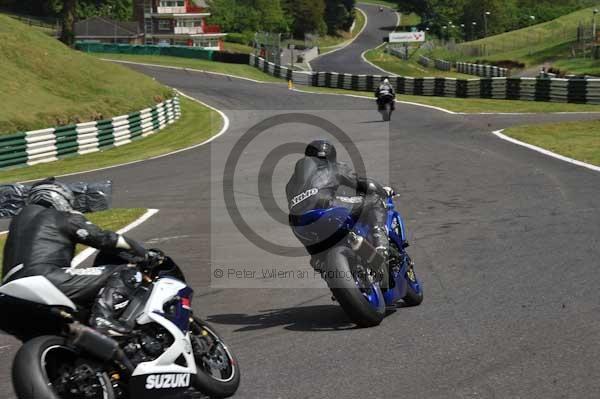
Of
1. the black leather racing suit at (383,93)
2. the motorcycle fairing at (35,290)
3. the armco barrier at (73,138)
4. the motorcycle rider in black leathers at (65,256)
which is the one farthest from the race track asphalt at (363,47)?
the motorcycle fairing at (35,290)

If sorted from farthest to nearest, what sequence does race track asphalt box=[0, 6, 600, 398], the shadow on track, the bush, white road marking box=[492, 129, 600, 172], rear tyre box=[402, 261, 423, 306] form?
1. the bush
2. white road marking box=[492, 129, 600, 172]
3. rear tyre box=[402, 261, 423, 306]
4. the shadow on track
5. race track asphalt box=[0, 6, 600, 398]

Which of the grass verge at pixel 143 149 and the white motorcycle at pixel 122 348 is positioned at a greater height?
the white motorcycle at pixel 122 348

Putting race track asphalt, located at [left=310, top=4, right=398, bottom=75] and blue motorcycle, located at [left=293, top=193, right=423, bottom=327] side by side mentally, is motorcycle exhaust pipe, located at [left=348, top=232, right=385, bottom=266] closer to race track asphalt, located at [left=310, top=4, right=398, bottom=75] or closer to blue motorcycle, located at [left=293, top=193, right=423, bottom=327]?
blue motorcycle, located at [left=293, top=193, right=423, bottom=327]

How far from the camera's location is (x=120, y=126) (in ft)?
105

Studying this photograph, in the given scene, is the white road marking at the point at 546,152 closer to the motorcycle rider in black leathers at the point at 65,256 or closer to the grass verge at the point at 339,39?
the motorcycle rider in black leathers at the point at 65,256

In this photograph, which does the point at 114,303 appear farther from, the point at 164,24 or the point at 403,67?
the point at 164,24

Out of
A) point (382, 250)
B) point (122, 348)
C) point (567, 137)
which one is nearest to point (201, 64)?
point (567, 137)

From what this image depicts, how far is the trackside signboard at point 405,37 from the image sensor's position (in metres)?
123

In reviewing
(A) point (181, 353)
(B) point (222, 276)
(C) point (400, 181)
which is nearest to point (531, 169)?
(C) point (400, 181)

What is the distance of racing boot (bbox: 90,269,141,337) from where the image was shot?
5996 millimetres

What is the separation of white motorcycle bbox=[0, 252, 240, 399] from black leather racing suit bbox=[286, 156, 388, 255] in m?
1.79

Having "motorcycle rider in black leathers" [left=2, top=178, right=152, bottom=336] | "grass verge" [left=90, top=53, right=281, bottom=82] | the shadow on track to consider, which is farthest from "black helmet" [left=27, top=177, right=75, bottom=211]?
"grass verge" [left=90, top=53, right=281, bottom=82]

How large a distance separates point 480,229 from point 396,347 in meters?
5.94

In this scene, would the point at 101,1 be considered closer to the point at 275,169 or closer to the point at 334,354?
the point at 275,169
